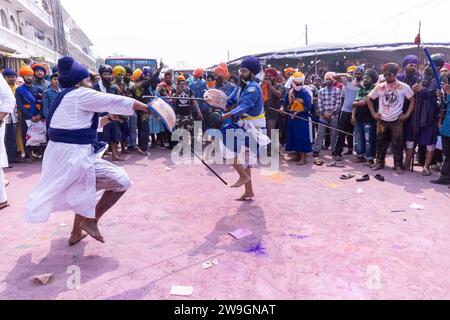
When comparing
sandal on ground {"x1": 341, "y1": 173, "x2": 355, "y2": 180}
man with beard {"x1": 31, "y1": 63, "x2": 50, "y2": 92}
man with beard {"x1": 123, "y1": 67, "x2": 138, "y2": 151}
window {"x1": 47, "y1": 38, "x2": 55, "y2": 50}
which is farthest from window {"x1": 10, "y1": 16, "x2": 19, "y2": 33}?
sandal on ground {"x1": 341, "y1": 173, "x2": 355, "y2": 180}

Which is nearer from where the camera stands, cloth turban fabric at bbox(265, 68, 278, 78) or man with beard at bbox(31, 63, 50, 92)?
man with beard at bbox(31, 63, 50, 92)

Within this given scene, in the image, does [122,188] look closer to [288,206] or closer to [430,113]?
[288,206]

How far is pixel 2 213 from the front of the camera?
185 inches

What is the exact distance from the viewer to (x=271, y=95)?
8.04 meters

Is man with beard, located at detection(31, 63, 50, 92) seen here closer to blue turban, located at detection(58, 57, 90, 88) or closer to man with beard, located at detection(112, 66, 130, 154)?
man with beard, located at detection(112, 66, 130, 154)

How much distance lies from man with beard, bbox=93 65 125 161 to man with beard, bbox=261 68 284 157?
325cm

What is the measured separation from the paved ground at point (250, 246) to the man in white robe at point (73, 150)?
0.56 metres

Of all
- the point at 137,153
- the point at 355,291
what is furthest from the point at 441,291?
the point at 137,153

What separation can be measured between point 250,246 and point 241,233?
34 centimetres

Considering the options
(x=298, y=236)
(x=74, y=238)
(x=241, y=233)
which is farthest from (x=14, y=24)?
(x=298, y=236)

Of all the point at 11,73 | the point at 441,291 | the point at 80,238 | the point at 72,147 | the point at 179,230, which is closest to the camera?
the point at 441,291

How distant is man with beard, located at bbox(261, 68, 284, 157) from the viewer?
312 inches

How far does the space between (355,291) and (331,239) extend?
41.1 inches

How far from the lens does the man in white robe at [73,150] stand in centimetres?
318
